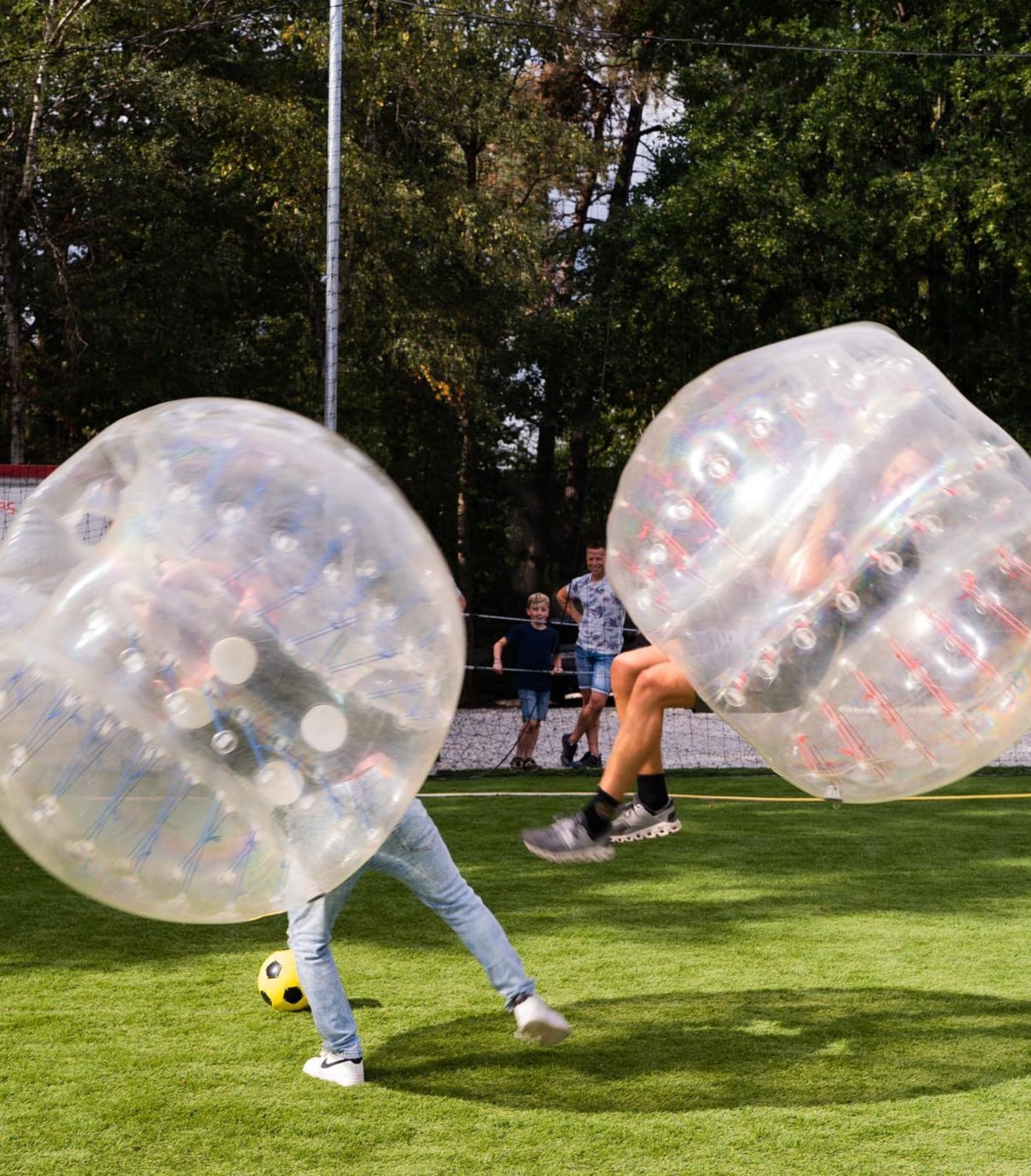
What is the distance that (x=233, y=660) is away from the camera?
3.67 metres

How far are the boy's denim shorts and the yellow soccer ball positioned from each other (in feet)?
24.1

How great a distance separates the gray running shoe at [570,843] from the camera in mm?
5363

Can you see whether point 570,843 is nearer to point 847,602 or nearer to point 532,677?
point 847,602

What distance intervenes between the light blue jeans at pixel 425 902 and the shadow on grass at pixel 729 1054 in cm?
26

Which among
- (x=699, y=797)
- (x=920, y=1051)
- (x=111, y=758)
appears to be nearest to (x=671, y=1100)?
(x=920, y=1051)

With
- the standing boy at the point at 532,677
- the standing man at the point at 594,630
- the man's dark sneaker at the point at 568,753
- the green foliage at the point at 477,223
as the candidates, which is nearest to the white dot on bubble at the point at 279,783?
the standing man at the point at 594,630

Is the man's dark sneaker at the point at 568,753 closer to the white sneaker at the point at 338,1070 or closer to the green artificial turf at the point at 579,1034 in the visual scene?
the green artificial turf at the point at 579,1034

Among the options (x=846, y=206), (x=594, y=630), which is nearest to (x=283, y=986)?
(x=594, y=630)

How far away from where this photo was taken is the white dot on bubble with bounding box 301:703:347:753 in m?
3.74

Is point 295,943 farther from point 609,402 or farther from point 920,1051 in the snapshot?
point 609,402

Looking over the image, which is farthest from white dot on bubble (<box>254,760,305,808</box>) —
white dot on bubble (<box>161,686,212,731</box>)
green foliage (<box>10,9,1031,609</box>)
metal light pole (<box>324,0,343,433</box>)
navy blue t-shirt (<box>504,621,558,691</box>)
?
green foliage (<box>10,9,1031,609</box>)

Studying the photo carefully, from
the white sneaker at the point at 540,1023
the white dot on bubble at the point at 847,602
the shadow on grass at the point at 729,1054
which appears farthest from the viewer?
the white sneaker at the point at 540,1023

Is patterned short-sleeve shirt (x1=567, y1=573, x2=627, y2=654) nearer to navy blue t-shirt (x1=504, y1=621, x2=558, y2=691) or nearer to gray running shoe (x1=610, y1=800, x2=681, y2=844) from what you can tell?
navy blue t-shirt (x1=504, y1=621, x2=558, y2=691)

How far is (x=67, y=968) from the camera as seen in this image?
623cm
